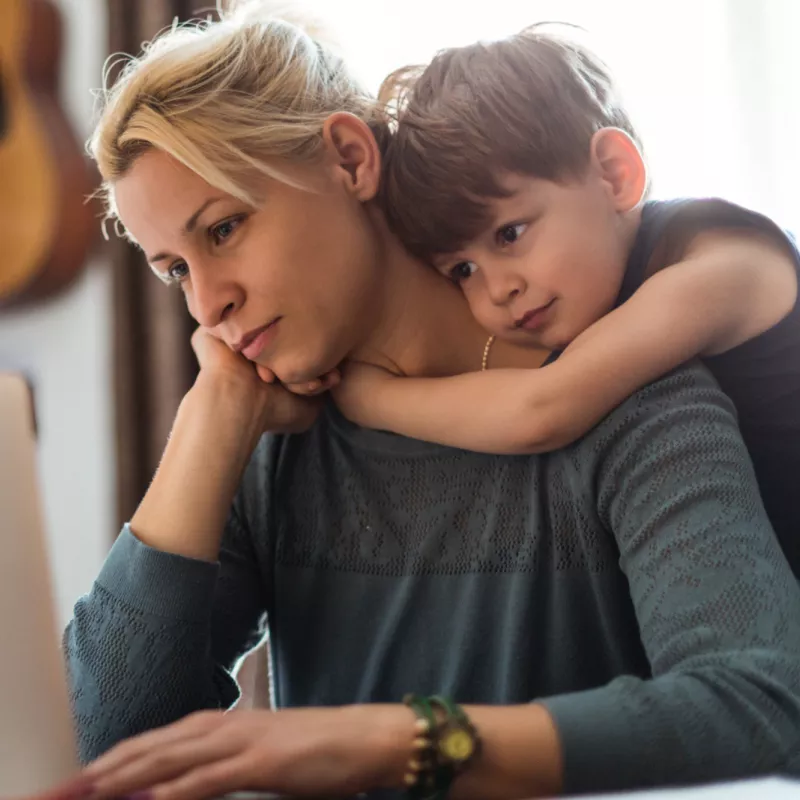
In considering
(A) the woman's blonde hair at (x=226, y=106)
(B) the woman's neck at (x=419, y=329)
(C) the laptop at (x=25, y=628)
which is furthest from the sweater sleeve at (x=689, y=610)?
(A) the woman's blonde hair at (x=226, y=106)

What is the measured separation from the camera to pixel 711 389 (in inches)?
36.2

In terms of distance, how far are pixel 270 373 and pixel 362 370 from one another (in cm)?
11

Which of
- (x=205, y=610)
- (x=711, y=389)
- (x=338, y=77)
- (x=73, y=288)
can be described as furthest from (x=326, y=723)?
(x=73, y=288)

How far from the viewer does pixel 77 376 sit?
6.25 ft

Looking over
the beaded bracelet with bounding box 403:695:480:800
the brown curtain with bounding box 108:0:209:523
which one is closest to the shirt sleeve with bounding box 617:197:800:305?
the beaded bracelet with bounding box 403:695:480:800

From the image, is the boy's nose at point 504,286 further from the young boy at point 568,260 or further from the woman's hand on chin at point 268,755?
the woman's hand on chin at point 268,755

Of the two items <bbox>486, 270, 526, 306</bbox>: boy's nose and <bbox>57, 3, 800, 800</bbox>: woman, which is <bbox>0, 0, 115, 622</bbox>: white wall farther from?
<bbox>486, 270, 526, 306</bbox>: boy's nose

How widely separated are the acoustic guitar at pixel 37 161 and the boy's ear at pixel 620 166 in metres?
1.11

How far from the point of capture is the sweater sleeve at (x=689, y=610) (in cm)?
66

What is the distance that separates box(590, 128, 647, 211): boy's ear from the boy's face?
12mm

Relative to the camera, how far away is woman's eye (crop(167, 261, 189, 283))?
1025 mm

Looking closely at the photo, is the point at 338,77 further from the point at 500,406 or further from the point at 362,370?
the point at 500,406

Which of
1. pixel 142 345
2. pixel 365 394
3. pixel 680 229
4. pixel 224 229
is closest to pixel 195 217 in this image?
pixel 224 229

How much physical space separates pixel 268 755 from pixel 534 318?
1.80 ft
